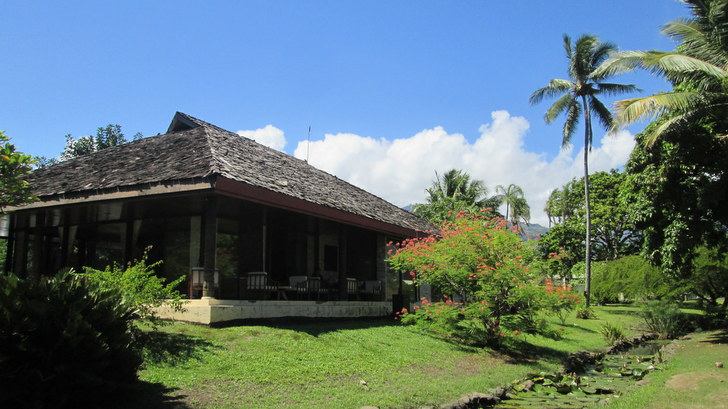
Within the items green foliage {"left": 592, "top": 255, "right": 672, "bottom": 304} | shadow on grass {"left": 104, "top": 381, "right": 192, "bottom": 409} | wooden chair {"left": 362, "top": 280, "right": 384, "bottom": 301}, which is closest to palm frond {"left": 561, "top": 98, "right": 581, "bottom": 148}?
green foliage {"left": 592, "top": 255, "right": 672, "bottom": 304}

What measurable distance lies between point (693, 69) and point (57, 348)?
14.9 meters

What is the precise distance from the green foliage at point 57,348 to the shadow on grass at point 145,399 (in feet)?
0.44

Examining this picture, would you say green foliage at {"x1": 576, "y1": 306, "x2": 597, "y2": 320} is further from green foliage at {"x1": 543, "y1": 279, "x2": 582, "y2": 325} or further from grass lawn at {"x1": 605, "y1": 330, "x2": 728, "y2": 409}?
green foliage at {"x1": 543, "y1": 279, "x2": 582, "y2": 325}

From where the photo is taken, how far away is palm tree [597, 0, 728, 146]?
13227 millimetres

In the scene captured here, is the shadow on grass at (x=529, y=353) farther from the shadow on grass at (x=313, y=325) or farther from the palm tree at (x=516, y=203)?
the palm tree at (x=516, y=203)

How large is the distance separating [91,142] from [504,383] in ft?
121

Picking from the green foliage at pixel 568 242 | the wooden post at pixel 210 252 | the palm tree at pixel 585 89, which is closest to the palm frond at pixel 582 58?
the palm tree at pixel 585 89

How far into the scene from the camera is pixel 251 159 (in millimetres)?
14203

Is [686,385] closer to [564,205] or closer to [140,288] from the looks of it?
[140,288]

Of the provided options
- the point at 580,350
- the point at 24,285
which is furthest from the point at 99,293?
the point at 580,350

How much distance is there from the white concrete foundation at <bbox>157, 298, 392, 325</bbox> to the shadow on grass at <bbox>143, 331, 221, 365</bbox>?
53.1 inches

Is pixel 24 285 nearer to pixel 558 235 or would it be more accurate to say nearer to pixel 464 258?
pixel 464 258

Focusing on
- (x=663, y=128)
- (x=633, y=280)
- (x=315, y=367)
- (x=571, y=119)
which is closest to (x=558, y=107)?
(x=571, y=119)

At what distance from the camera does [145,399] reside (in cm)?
589
